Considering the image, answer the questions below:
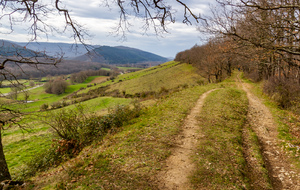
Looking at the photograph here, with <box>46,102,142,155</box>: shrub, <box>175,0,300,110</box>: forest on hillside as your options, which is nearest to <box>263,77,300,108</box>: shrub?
<box>175,0,300,110</box>: forest on hillside

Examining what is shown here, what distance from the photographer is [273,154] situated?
8000 mm

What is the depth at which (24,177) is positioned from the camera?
9.01 meters

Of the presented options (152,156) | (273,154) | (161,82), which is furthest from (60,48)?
(161,82)

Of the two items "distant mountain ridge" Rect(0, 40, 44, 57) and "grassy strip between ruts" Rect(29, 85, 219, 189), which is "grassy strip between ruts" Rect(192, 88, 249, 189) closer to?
"grassy strip between ruts" Rect(29, 85, 219, 189)

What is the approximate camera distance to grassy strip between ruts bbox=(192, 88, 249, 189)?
5.84 m

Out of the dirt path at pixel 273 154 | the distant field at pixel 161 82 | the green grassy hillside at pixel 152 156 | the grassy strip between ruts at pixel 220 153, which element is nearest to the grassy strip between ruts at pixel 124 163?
the green grassy hillside at pixel 152 156

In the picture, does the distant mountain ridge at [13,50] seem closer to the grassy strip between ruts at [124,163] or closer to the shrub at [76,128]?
the grassy strip between ruts at [124,163]

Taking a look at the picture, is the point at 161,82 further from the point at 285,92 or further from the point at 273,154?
the point at 273,154

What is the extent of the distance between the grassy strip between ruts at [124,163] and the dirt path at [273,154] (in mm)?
4381

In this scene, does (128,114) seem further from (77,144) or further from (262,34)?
(262,34)

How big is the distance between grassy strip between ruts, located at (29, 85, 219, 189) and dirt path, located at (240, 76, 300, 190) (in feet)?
14.4

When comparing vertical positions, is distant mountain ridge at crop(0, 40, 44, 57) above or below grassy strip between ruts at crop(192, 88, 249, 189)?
above

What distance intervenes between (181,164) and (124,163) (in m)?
2.40

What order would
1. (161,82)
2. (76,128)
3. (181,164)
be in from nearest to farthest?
(181,164)
(76,128)
(161,82)
